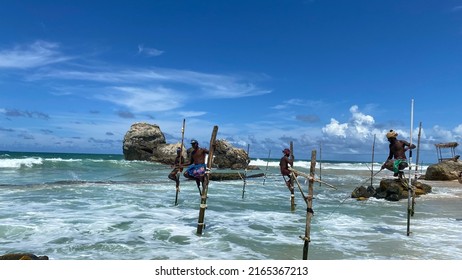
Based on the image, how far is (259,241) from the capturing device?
37.3 ft

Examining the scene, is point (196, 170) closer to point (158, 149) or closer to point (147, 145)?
point (158, 149)

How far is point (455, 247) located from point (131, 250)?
30.0 ft

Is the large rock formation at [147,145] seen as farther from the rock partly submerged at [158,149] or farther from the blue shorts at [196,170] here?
the blue shorts at [196,170]

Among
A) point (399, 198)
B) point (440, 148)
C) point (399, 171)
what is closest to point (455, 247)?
point (399, 171)

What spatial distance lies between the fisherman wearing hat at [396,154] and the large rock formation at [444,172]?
2594 centimetres

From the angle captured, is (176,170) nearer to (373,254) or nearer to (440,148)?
(373,254)

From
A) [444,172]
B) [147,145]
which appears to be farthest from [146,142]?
[444,172]

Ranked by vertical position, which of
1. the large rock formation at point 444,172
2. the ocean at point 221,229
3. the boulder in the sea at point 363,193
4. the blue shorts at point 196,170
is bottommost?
the ocean at point 221,229

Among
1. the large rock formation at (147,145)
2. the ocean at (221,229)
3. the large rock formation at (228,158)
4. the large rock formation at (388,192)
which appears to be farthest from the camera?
the large rock formation at (147,145)

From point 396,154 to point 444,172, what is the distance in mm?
26336

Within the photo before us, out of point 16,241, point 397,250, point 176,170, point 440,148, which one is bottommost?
point 16,241

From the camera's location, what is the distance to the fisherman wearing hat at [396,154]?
1428cm

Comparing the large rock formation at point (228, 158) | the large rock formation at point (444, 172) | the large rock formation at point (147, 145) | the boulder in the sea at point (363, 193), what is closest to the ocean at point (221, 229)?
the boulder in the sea at point (363, 193)

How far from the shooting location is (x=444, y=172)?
36531 mm
